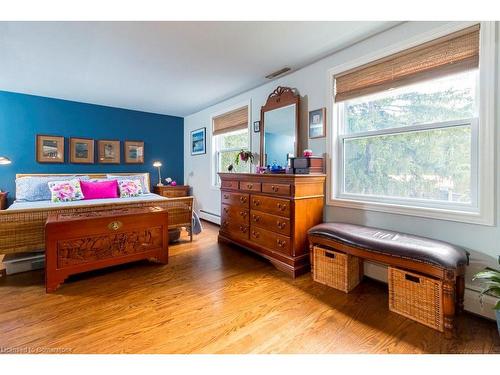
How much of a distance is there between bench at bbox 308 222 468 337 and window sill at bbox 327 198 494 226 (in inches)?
9.0

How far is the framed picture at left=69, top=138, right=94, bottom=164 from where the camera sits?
4.63 m

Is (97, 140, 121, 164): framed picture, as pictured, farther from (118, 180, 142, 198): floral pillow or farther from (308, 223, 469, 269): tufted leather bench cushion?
(308, 223, 469, 269): tufted leather bench cushion

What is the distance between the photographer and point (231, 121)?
443 centimetres

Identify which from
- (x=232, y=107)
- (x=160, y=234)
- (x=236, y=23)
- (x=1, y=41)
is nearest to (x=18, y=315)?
(x=160, y=234)

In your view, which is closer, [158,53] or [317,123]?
[158,53]

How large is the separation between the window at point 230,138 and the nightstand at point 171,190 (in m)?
1.00

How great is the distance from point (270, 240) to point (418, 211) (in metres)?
1.43

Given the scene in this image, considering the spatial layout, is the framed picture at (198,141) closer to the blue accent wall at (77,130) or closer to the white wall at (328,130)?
the blue accent wall at (77,130)

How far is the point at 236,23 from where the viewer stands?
214 centimetres

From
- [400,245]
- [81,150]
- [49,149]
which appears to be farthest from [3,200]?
[400,245]

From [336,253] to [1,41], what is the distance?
12.4 feet

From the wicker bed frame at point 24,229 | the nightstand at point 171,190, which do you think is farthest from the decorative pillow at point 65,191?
the nightstand at point 171,190

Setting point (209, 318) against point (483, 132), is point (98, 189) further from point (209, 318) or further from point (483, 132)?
point (483, 132)
